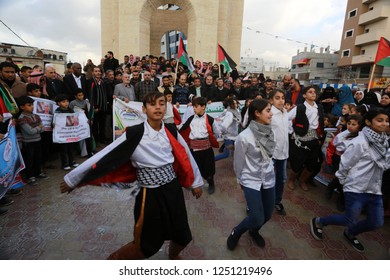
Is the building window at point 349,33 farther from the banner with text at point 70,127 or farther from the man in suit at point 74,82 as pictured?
the banner with text at point 70,127

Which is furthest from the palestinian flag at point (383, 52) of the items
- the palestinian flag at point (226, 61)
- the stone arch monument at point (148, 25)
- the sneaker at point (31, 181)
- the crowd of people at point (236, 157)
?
the stone arch monument at point (148, 25)

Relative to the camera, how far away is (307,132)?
4.43 meters

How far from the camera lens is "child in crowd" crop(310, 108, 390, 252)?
2803mm

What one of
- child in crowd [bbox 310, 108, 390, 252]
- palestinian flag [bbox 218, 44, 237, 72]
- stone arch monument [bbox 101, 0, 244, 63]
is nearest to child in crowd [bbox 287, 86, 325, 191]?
child in crowd [bbox 310, 108, 390, 252]

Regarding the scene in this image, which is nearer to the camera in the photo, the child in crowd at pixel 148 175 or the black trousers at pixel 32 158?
the child in crowd at pixel 148 175

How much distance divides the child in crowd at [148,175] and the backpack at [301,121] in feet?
9.35

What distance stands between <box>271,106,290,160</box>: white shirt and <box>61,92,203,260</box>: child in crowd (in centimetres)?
186

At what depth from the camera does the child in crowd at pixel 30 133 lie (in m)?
4.46

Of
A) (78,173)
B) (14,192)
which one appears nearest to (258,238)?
(78,173)

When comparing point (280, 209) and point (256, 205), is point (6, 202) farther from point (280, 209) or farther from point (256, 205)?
point (280, 209)

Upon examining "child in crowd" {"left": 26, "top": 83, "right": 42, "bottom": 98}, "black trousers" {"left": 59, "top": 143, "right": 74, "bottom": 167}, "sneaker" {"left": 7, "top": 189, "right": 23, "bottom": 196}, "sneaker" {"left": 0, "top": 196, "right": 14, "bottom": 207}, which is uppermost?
"child in crowd" {"left": 26, "top": 83, "right": 42, "bottom": 98}

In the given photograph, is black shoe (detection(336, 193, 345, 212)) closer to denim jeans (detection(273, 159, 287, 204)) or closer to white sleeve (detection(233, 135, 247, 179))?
denim jeans (detection(273, 159, 287, 204))
